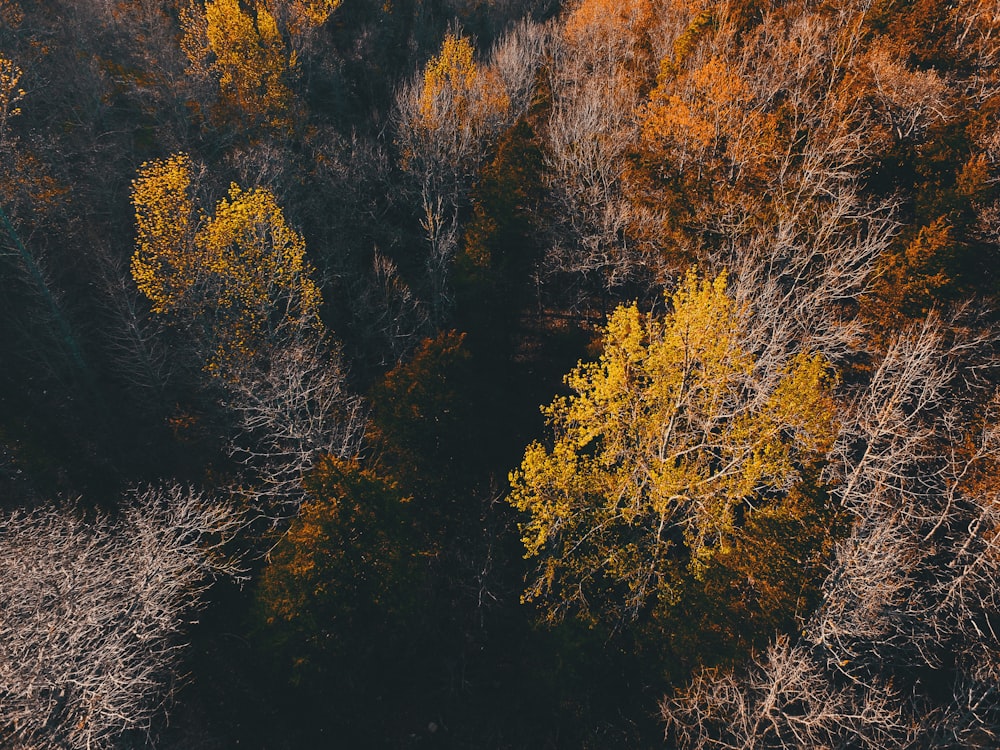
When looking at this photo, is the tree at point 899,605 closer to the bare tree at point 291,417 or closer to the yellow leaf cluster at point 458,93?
the bare tree at point 291,417

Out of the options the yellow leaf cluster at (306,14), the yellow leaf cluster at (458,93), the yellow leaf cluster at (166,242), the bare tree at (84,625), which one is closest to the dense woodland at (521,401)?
the bare tree at (84,625)

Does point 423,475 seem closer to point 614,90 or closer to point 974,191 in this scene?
point 974,191

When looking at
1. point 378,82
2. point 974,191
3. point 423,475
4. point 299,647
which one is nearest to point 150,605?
point 299,647

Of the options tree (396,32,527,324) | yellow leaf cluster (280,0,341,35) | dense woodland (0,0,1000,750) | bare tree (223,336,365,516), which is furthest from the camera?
yellow leaf cluster (280,0,341,35)

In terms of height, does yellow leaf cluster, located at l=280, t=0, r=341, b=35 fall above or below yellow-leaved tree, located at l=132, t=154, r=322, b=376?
above

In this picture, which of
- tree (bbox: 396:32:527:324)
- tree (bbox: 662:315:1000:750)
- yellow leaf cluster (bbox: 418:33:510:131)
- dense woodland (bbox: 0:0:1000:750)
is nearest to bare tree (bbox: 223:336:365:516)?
dense woodland (bbox: 0:0:1000:750)

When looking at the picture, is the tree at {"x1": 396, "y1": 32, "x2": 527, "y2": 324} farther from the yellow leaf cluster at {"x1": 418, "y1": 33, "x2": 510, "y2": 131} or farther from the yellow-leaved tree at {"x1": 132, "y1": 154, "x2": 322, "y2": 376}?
the yellow-leaved tree at {"x1": 132, "y1": 154, "x2": 322, "y2": 376}
